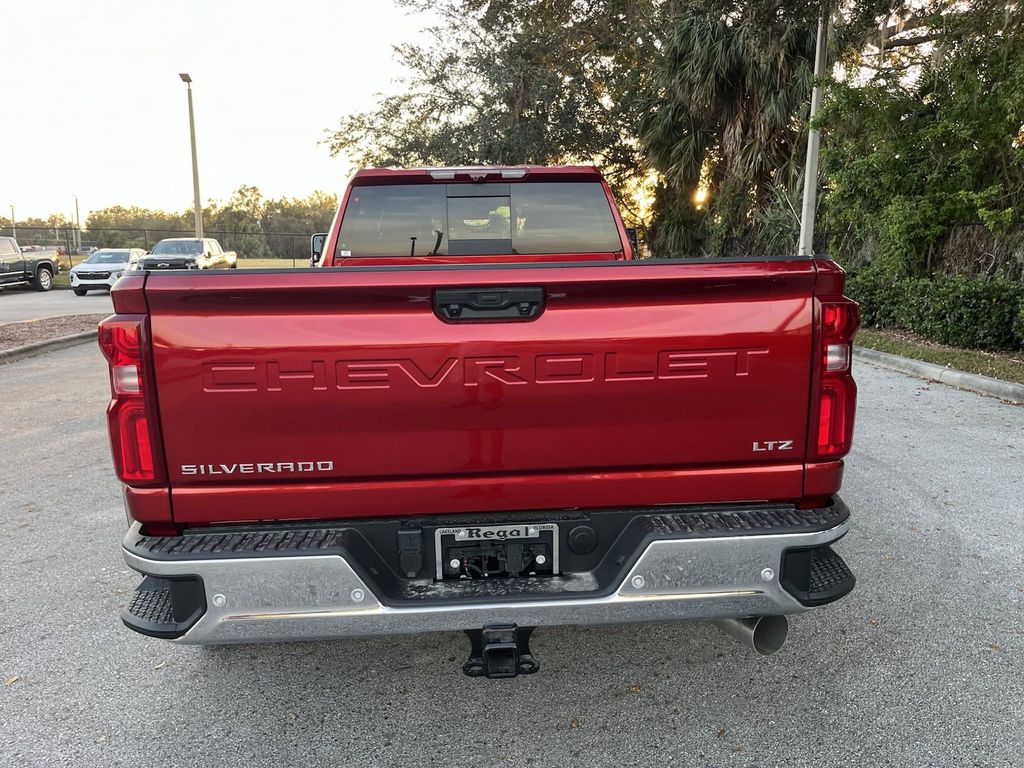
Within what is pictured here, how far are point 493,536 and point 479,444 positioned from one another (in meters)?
0.31

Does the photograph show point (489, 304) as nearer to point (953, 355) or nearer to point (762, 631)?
point (762, 631)

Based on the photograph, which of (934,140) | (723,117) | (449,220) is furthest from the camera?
(723,117)

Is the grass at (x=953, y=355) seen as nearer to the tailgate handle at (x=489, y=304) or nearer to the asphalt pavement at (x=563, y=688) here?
the asphalt pavement at (x=563, y=688)

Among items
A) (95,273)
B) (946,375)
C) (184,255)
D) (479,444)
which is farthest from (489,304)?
(95,273)

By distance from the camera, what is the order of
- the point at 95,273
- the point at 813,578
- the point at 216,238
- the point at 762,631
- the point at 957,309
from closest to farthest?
the point at 813,578 < the point at 762,631 < the point at 957,309 < the point at 95,273 < the point at 216,238

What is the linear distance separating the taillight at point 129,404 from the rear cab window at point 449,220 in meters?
2.27

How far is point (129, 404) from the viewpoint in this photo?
2.21 m

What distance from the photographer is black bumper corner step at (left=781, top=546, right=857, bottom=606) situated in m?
2.37

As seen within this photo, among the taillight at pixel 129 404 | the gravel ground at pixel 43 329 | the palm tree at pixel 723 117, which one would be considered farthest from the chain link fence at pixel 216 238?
the taillight at pixel 129 404

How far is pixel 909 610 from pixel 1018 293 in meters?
8.35

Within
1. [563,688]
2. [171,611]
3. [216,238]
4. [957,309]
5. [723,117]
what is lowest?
[563,688]

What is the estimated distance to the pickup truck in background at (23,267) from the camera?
936 inches

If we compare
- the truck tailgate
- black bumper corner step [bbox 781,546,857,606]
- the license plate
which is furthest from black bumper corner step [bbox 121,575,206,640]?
black bumper corner step [bbox 781,546,857,606]

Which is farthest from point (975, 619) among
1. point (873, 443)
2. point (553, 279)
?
point (873, 443)
